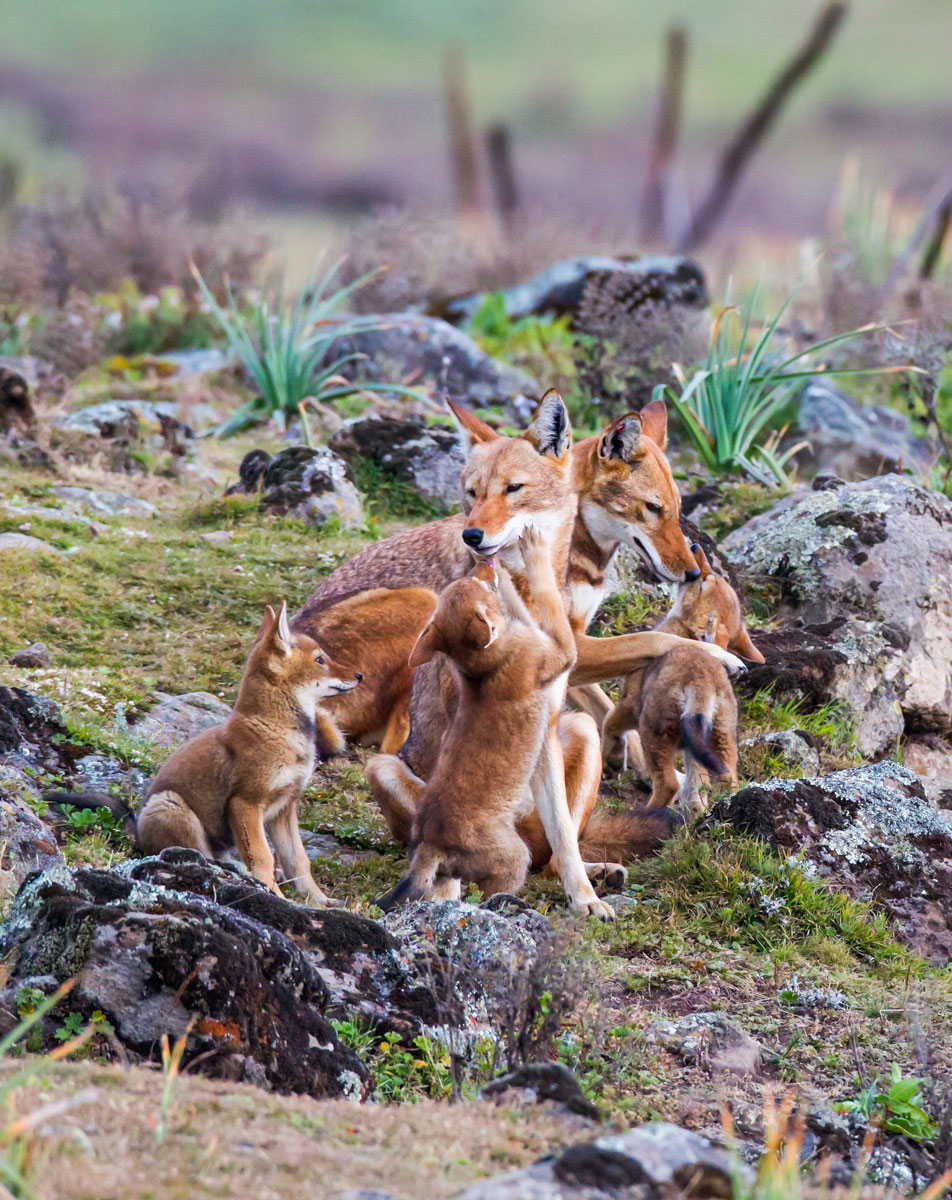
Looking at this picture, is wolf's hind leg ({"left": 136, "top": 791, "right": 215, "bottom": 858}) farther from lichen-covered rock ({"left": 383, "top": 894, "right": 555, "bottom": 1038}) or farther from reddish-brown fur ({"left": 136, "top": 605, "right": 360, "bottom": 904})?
lichen-covered rock ({"left": 383, "top": 894, "right": 555, "bottom": 1038})

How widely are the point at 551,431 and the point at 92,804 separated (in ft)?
9.16

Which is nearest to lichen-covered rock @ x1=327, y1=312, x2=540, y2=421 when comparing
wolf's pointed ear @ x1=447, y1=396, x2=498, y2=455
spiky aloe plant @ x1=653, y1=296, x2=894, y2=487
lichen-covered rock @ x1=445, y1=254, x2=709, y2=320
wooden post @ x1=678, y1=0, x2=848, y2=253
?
lichen-covered rock @ x1=445, y1=254, x2=709, y2=320

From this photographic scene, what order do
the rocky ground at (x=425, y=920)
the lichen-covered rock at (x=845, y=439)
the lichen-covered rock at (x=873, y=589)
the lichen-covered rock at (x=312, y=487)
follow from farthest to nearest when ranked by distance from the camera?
the lichen-covered rock at (x=845, y=439)
the lichen-covered rock at (x=312, y=487)
the lichen-covered rock at (x=873, y=589)
the rocky ground at (x=425, y=920)

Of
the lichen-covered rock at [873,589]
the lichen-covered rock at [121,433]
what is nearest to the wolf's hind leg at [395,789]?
the lichen-covered rock at [873,589]

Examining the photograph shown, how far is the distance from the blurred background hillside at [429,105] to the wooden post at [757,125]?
1075mm

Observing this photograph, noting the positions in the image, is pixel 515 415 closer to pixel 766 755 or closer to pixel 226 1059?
pixel 766 755

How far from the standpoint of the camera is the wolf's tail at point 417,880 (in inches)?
220

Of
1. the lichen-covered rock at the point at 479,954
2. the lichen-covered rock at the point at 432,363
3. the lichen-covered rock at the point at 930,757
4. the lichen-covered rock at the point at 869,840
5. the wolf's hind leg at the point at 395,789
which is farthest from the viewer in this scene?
the lichen-covered rock at the point at 432,363

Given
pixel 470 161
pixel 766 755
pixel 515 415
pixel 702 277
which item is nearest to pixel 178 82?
pixel 470 161

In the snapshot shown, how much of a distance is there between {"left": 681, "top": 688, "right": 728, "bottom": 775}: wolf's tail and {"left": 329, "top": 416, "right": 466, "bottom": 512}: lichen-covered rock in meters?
4.54

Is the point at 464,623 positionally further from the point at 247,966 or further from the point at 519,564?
the point at 247,966

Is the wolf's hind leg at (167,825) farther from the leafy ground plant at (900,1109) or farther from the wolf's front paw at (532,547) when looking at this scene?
the leafy ground plant at (900,1109)

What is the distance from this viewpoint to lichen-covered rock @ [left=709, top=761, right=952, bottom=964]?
243 inches

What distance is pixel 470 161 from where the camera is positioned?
35.4 m
